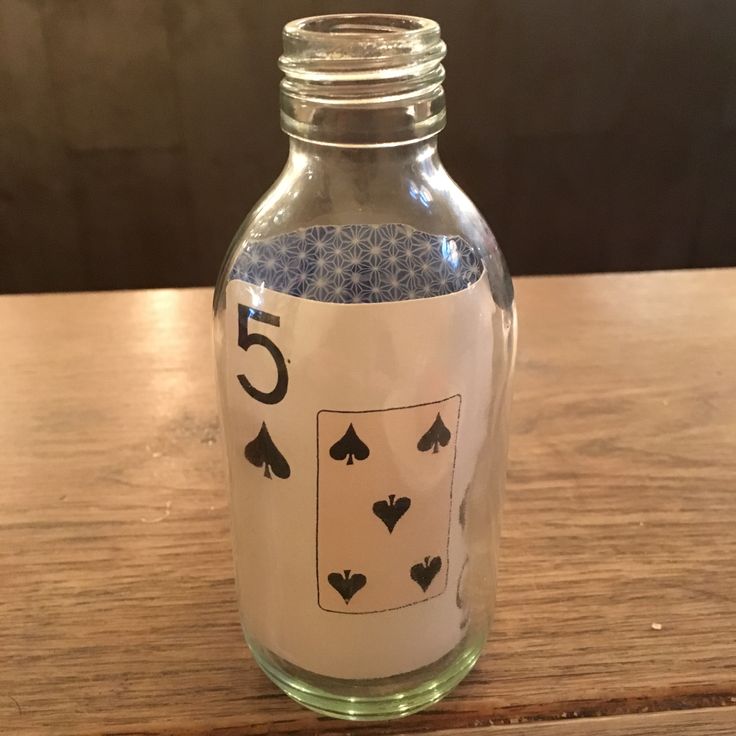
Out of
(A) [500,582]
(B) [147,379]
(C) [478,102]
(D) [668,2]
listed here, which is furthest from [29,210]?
(A) [500,582]

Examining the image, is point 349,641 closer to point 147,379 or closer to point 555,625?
point 555,625

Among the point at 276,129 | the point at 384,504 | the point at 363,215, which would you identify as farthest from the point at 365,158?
the point at 276,129

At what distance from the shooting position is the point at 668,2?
1.33 metres

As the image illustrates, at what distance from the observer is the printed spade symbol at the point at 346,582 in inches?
13.6

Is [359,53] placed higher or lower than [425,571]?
higher

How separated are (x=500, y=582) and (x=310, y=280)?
0.22 metres

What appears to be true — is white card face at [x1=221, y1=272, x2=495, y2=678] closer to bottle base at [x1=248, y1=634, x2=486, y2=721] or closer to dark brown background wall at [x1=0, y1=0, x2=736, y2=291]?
bottle base at [x1=248, y1=634, x2=486, y2=721]

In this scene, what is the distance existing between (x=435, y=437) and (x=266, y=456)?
0.07 metres

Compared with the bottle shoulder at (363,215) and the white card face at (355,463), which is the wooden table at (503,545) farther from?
the bottle shoulder at (363,215)

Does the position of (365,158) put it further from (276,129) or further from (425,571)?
(276,129)

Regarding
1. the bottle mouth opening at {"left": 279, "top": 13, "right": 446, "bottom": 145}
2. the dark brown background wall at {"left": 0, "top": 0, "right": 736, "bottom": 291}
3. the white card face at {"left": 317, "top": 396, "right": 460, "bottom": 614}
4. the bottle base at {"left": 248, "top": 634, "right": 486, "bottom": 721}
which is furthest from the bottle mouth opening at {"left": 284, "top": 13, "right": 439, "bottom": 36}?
the dark brown background wall at {"left": 0, "top": 0, "right": 736, "bottom": 291}

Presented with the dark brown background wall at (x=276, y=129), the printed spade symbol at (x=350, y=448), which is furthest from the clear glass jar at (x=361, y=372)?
the dark brown background wall at (x=276, y=129)

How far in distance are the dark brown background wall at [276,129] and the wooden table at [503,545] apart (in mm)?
664

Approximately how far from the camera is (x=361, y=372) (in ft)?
1.03
